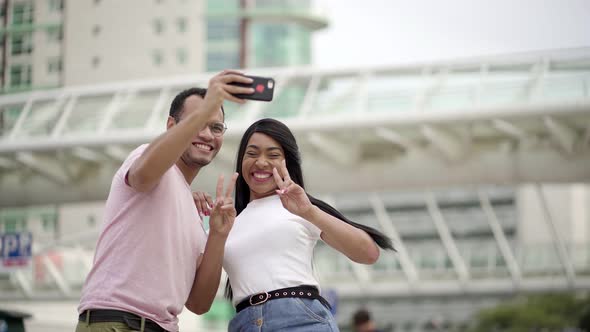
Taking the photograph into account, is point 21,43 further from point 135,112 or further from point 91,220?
point 91,220

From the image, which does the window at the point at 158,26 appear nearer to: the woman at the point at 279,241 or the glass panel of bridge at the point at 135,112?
the glass panel of bridge at the point at 135,112

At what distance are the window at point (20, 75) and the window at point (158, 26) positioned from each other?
697 centimetres

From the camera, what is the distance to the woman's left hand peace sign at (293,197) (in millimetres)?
3855

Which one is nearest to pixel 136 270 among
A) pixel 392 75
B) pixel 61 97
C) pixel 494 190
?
pixel 392 75

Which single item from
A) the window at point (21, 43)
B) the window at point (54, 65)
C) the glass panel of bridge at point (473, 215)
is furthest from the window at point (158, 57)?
the glass panel of bridge at point (473, 215)

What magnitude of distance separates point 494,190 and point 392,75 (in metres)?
65.0

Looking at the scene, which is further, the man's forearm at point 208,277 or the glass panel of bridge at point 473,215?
the glass panel of bridge at point 473,215

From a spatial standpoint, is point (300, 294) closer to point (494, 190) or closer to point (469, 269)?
point (469, 269)

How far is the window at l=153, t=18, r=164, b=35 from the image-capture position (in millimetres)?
26444

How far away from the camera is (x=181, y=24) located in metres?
31.7

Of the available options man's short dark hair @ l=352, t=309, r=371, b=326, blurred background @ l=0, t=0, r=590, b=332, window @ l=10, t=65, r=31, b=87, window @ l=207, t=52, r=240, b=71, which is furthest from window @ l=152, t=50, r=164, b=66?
window @ l=207, t=52, r=240, b=71

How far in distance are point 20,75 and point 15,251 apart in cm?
576

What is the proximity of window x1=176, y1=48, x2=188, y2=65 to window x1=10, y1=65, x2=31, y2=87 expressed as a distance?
530 inches

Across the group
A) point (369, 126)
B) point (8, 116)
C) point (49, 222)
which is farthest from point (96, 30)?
point (49, 222)
